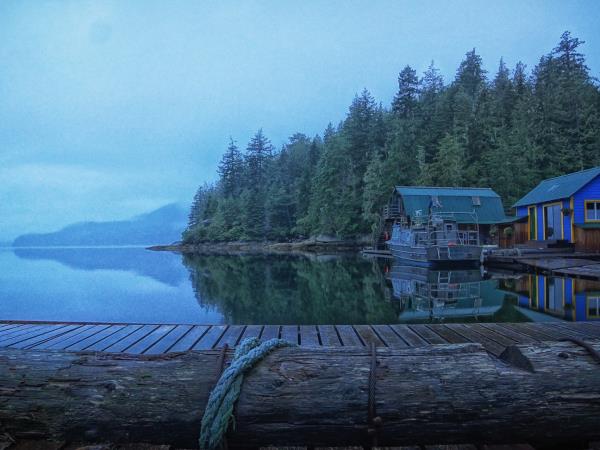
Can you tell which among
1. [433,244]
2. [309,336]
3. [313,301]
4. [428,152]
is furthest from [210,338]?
[428,152]

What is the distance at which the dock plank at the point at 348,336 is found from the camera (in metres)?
3.89

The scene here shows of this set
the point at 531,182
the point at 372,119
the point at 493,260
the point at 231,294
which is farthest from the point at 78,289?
the point at 372,119

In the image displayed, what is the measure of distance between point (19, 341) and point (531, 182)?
1512 inches

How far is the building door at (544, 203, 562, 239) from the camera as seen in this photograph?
21500 mm

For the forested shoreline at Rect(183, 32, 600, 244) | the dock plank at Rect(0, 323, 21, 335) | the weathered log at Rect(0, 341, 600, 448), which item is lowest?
the dock plank at Rect(0, 323, 21, 335)

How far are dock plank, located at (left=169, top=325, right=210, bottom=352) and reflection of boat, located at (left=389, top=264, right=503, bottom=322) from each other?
4004mm

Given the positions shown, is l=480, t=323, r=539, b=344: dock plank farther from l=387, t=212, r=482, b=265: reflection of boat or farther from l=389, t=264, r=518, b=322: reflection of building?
l=387, t=212, r=482, b=265: reflection of boat

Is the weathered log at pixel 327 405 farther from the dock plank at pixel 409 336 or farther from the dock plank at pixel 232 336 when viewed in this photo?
the dock plank at pixel 232 336

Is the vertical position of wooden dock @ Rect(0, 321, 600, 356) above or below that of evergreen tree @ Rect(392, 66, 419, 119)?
below

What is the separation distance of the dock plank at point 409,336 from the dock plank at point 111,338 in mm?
3295

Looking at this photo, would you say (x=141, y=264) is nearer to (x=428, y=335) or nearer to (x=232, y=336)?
(x=232, y=336)

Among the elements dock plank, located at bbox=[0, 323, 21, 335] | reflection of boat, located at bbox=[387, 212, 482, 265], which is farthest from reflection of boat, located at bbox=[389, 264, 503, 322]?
dock plank, located at bbox=[0, 323, 21, 335]

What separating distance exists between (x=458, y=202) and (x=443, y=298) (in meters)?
21.1

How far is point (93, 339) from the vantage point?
14.7 feet
